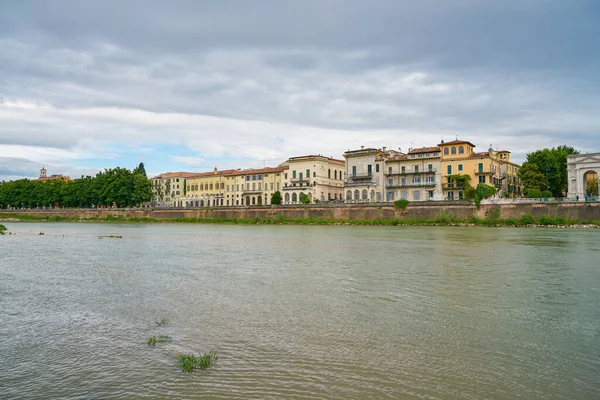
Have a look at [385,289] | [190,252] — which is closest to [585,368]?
[385,289]

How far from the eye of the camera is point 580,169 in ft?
187

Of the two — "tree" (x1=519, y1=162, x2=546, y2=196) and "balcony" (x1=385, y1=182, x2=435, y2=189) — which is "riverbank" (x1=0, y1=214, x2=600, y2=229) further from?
"tree" (x1=519, y1=162, x2=546, y2=196)

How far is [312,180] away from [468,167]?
82.0 ft

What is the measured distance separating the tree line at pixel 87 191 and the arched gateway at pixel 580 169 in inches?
2850

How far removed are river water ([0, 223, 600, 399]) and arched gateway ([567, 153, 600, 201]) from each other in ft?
146

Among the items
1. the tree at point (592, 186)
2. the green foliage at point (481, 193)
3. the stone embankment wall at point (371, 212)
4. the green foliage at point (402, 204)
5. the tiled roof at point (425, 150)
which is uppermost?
the tiled roof at point (425, 150)

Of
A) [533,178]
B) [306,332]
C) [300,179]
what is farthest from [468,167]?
[306,332]

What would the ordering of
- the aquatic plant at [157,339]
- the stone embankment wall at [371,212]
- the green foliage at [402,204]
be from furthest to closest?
the green foliage at [402,204], the stone embankment wall at [371,212], the aquatic plant at [157,339]

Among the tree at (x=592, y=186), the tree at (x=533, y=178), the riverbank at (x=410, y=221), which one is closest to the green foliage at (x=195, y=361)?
the riverbank at (x=410, y=221)

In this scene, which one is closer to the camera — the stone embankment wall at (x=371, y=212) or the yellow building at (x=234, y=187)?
the stone embankment wall at (x=371, y=212)

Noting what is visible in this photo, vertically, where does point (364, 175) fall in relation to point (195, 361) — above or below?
above

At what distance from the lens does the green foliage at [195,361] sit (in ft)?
22.6

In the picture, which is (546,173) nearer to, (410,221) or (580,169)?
(580,169)

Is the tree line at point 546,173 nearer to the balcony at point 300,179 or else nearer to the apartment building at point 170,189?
the balcony at point 300,179
